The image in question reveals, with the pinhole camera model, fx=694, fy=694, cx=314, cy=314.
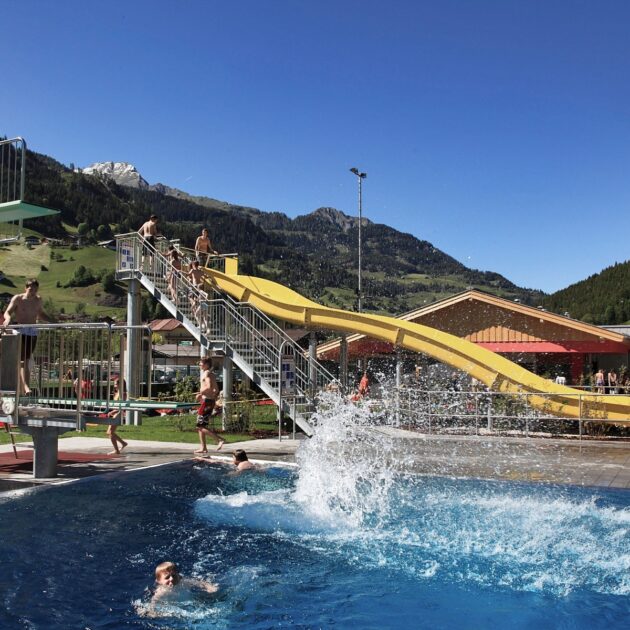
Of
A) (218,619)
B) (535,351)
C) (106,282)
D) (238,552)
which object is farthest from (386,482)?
(106,282)

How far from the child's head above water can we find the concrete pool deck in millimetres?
5576

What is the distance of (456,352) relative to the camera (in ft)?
63.0

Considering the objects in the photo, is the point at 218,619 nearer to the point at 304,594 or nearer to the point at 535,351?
the point at 304,594

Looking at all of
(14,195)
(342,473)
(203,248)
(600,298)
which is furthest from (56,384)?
(600,298)

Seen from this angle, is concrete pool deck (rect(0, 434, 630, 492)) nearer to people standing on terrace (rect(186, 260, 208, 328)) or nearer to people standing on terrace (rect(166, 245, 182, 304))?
people standing on terrace (rect(186, 260, 208, 328))

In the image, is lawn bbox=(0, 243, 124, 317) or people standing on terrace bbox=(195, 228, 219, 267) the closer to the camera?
people standing on terrace bbox=(195, 228, 219, 267)

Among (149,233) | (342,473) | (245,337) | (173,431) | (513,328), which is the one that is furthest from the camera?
(513,328)

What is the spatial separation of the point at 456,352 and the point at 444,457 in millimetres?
4441

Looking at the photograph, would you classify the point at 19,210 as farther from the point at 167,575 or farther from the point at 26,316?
the point at 167,575

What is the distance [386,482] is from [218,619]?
6.36m

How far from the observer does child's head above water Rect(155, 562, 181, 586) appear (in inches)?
267

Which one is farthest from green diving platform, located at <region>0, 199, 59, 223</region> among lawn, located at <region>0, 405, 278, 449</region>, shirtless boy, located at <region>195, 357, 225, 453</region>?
lawn, located at <region>0, 405, 278, 449</region>

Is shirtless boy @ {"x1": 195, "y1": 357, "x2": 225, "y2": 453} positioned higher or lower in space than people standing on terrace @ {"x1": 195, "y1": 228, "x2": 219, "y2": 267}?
lower

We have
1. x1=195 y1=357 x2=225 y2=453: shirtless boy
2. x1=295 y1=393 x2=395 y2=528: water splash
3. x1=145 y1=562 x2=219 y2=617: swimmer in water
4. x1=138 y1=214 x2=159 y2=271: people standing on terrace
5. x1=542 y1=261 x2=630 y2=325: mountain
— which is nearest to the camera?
x1=145 y1=562 x2=219 y2=617: swimmer in water
